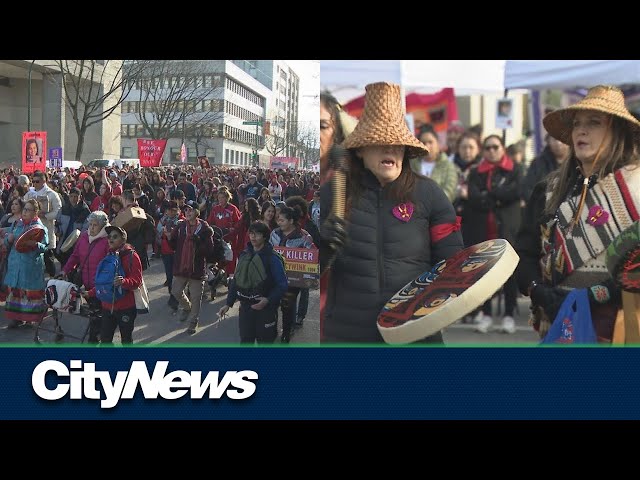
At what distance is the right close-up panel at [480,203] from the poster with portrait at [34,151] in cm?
147

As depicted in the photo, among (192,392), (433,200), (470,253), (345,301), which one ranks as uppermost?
(433,200)

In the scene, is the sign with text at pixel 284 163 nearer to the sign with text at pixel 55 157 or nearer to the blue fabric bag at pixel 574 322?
the sign with text at pixel 55 157

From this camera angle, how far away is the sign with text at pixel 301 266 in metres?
3.25

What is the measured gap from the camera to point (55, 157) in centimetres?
360

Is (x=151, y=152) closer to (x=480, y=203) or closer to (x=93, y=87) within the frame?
(x=93, y=87)

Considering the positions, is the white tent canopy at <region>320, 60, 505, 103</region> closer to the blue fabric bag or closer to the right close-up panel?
the right close-up panel

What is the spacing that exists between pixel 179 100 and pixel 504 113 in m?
1.59

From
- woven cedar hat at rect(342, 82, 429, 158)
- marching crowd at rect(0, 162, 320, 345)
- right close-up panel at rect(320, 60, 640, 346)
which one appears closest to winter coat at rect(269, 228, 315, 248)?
marching crowd at rect(0, 162, 320, 345)

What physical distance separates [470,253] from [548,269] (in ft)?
1.15

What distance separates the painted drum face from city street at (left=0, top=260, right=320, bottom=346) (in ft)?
1.29

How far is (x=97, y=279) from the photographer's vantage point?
11.8 ft

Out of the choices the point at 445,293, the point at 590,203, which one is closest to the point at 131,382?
the point at 445,293

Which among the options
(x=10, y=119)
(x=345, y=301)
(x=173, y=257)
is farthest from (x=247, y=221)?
(x=10, y=119)

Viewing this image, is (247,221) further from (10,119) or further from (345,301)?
(10,119)
